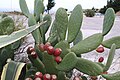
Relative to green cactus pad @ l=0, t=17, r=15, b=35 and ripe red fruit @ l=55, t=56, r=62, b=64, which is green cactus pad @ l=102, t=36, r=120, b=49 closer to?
ripe red fruit @ l=55, t=56, r=62, b=64

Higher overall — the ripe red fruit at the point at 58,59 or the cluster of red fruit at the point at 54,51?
the cluster of red fruit at the point at 54,51

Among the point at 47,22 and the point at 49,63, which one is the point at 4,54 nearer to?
the point at 49,63

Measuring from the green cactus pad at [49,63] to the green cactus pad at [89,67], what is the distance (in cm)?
8

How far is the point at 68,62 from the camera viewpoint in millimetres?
1043

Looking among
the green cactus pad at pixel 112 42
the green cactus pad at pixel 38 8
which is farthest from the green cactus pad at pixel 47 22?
the green cactus pad at pixel 112 42

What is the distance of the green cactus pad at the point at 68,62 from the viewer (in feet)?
3.36

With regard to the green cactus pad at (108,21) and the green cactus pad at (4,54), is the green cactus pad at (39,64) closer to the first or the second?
the green cactus pad at (4,54)

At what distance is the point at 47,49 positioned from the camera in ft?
A: 3.48

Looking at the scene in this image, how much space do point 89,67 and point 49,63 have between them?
141 millimetres

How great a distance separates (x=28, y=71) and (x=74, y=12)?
28 centimetres

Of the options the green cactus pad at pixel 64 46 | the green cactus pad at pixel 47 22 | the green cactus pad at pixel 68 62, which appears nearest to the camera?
the green cactus pad at pixel 68 62

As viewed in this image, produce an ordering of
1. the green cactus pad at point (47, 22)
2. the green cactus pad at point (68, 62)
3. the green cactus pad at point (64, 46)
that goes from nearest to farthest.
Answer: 1. the green cactus pad at point (68, 62)
2. the green cactus pad at point (64, 46)
3. the green cactus pad at point (47, 22)

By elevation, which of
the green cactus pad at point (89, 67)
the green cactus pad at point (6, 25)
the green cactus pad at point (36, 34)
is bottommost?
the green cactus pad at point (89, 67)

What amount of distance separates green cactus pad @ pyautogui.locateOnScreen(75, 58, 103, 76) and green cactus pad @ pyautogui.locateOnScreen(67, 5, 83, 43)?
4.0 inches
